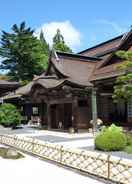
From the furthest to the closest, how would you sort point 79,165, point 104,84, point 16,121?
point 16,121
point 104,84
point 79,165

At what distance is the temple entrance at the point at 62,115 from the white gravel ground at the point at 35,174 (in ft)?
A: 47.9

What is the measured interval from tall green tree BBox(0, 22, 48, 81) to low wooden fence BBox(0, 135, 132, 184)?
36862mm

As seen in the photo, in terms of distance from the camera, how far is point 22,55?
53.5m

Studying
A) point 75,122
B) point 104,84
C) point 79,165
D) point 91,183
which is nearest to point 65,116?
A: point 75,122

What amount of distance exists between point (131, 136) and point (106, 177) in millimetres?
8002

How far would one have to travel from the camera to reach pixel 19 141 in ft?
63.3

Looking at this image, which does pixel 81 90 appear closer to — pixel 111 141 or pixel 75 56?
pixel 75 56

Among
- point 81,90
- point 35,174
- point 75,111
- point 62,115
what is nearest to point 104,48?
point 62,115

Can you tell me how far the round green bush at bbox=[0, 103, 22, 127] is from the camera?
108 ft

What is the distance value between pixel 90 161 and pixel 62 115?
704 inches

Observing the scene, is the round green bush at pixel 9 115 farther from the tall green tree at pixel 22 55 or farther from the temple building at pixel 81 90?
the tall green tree at pixel 22 55

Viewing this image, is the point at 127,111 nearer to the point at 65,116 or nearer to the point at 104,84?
the point at 104,84

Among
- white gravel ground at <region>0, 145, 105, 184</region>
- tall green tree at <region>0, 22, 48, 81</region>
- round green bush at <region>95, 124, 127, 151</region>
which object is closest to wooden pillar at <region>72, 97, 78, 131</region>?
round green bush at <region>95, 124, 127, 151</region>

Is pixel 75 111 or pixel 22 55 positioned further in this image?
pixel 22 55
